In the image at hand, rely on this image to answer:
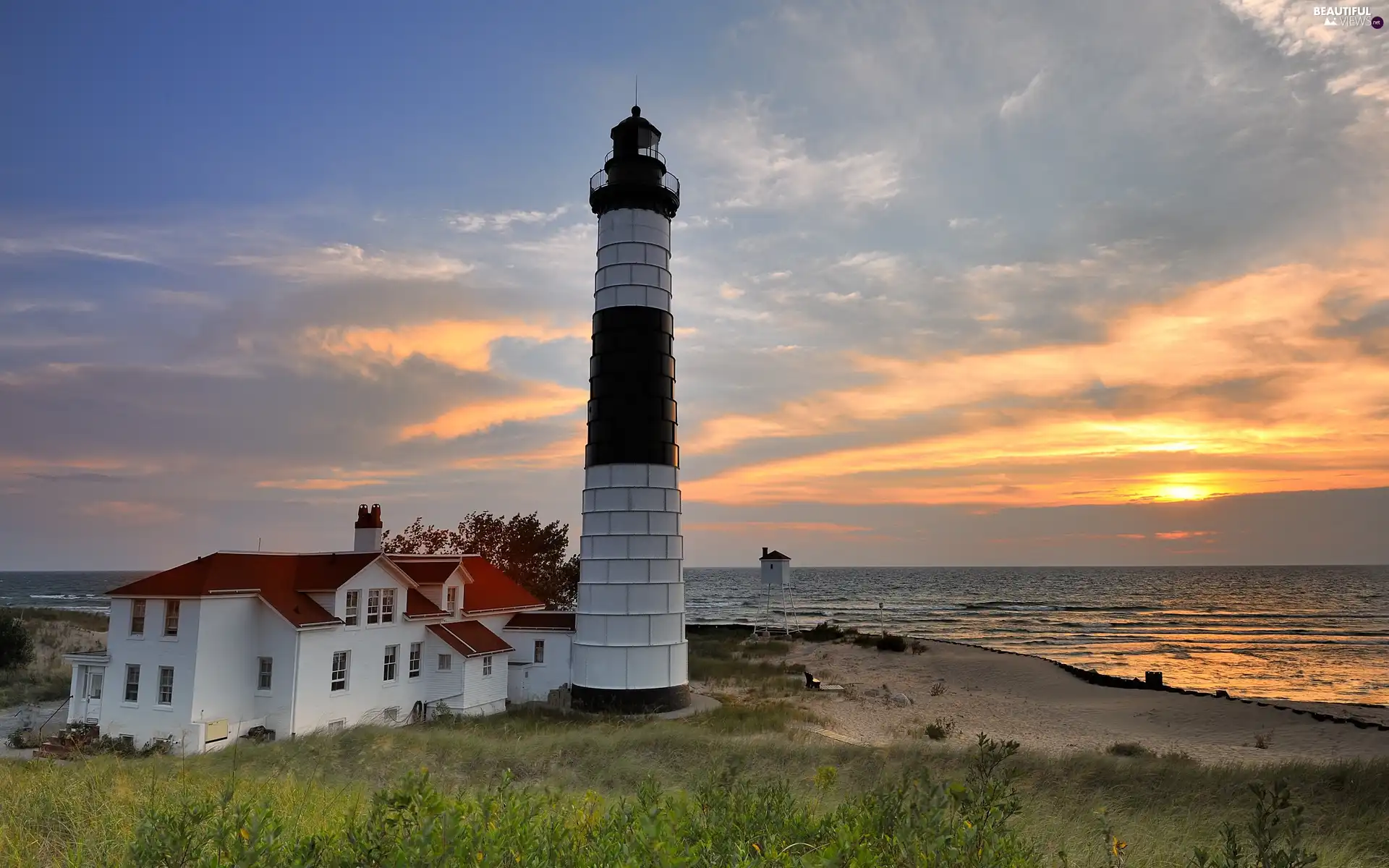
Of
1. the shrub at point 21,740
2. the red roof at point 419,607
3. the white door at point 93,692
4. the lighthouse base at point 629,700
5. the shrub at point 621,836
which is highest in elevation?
the shrub at point 621,836

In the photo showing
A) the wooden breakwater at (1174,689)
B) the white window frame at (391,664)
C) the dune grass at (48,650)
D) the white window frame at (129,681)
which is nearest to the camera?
the white window frame at (129,681)

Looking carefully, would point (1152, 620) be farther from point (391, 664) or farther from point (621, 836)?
point (621, 836)

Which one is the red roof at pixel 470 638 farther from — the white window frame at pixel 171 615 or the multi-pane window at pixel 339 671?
the white window frame at pixel 171 615

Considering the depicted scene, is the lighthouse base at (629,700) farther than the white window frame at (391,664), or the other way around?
the lighthouse base at (629,700)

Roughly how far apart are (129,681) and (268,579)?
13.7 feet

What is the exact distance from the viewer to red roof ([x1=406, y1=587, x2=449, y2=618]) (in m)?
26.0

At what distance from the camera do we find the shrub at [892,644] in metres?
50.3

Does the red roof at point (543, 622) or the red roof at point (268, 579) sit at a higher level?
the red roof at point (268, 579)

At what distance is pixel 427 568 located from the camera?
28.6m

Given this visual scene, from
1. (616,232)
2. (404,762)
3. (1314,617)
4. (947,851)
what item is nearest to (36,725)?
(404,762)

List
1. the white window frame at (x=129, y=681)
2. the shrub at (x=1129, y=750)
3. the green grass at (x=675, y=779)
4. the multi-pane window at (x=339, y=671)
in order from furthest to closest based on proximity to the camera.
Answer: the multi-pane window at (x=339, y=671)
the shrub at (x=1129, y=750)
the white window frame at (x=129, y=681)
the green grass at (x=675, y=779)

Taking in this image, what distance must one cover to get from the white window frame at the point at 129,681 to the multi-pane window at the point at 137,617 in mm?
856

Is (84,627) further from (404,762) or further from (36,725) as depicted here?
(404,762)

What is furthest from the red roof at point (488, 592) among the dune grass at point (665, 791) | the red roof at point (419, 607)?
the dune grass at point (665, 791)
